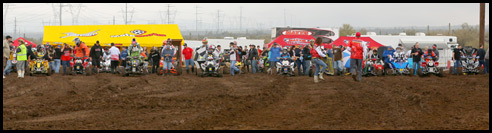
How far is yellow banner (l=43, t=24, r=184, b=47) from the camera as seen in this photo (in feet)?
107

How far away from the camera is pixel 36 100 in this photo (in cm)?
1291

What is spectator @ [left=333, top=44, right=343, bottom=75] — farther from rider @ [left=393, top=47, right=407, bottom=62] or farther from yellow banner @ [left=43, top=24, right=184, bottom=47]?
yellow banner @ [left=43, top=24, right=184, bottom=47]

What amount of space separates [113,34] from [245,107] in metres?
23.5

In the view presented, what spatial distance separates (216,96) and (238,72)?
36.3ft

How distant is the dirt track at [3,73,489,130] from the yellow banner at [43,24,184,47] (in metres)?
15.8

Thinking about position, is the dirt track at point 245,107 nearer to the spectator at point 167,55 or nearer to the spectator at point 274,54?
the spectator at point 167,55

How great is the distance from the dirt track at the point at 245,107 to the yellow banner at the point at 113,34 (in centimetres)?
Result: 1582

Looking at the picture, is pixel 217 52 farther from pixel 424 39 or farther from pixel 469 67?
pixel 424 39

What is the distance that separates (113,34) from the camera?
33.3m

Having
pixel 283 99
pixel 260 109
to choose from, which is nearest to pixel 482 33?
pixel 283 99

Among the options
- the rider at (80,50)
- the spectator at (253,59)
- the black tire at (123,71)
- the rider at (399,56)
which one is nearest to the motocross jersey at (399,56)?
the rider at (399,56)

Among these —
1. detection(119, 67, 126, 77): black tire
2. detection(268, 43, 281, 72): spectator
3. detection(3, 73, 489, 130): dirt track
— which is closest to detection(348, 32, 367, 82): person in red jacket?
detection(3, 73, 489, 130): dirt track


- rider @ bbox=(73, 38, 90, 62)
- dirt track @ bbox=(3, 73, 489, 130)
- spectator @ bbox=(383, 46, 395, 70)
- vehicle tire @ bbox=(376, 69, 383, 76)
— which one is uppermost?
rider @ bbox=(73, 38, 90, 62)

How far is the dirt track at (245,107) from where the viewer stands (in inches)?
360
